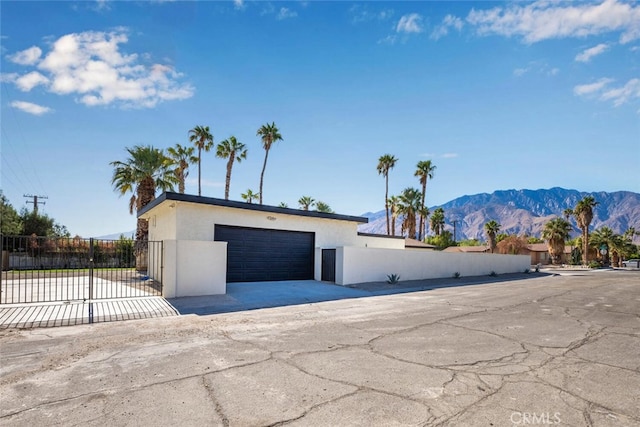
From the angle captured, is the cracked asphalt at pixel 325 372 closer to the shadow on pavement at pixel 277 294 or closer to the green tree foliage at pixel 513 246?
the shadow on pavement at pixel 277 294

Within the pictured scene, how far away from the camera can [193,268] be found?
39.7 ft

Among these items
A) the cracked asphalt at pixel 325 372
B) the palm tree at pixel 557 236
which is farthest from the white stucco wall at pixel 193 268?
the palm tree at pixel 557 236

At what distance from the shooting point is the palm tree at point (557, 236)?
51625 mm

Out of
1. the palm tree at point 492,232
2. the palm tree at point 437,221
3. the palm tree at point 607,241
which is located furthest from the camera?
the palm tree at point 437,221

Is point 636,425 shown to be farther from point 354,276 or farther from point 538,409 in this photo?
point 354,276

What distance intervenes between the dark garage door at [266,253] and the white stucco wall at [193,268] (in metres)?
2.65

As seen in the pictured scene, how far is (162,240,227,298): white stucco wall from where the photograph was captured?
11.7 meters

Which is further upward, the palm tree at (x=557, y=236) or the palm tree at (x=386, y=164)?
the palm tree at (x=386, y=164)

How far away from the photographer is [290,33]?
15523 millimetres

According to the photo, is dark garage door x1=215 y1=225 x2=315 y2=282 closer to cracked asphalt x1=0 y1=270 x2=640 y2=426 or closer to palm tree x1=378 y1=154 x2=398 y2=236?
cracked asphalt x1=0 y1=270 x2=640 y2=426

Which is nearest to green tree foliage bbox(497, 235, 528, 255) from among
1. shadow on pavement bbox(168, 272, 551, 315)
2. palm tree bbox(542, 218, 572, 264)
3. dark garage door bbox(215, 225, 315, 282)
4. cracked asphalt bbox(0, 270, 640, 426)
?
palm tree bbox(542, 218, 572, 264)

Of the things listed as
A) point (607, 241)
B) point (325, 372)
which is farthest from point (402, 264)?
point (607, 241)

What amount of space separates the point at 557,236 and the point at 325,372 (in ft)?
190

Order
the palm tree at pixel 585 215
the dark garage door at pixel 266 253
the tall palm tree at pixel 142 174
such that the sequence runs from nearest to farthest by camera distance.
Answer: the dark garage door at pixel 266 253, the tall palm tree at pixel 142 174, the palm tree at pixel 585 215
